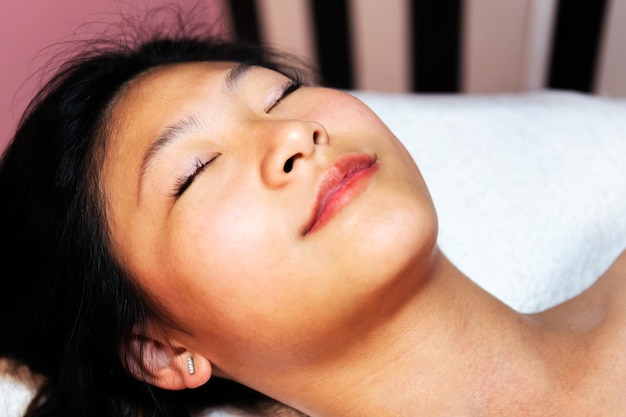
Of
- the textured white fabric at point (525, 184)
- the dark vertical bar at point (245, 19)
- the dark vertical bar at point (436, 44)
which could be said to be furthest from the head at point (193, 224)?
the dark vertical bar at point (436, 44)

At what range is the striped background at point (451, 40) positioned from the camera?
1.67 meters

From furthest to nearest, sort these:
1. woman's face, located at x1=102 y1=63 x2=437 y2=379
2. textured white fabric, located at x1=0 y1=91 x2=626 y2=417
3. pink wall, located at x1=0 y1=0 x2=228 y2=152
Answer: pink wall, located at x1=0 y1=0 x2=228 y2=152 → textured white fabric, located at x1=0 y1=91 x2=626 y2=417 → woman's face, located at x1=102 y1=63 x2=437 y2=379

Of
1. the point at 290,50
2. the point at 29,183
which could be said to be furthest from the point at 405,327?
the point at 290,50

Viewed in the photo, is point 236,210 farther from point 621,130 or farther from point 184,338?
point 621,130

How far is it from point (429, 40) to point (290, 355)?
1.08 m

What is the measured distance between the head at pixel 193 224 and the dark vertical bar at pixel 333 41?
2.24 feet

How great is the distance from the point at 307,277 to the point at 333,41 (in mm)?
1066

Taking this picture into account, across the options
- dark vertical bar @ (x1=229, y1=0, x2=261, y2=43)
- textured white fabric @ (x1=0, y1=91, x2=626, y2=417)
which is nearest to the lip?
textured white fabric @ (x1=0, y1=91, x2=626, y2=417)

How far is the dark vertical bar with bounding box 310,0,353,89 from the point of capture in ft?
5.74

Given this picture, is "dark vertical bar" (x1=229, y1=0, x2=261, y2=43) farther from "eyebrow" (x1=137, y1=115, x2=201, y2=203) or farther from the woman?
"eyebrow" (x1=137, y1=115, x2=201, y2=203)

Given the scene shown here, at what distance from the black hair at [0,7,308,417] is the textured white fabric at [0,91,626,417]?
171mm

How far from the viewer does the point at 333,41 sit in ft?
5.92

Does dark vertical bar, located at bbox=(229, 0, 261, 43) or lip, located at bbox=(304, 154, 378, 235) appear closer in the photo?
lip, located at bbox=(304, 154, 378, 235)

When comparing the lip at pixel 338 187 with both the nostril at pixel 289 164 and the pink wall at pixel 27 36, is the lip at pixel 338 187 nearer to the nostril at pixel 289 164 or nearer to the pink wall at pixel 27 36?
the nostril at pixel 289 164
